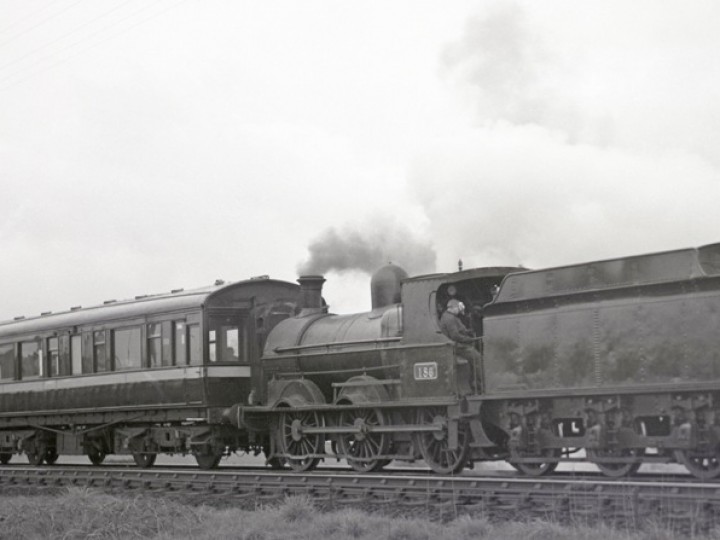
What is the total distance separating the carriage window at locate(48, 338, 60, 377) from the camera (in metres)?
22.8

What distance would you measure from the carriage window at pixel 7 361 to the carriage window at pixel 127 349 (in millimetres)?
4509

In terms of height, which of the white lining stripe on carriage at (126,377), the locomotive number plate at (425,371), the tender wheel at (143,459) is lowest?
the tender wheel at (143,459)

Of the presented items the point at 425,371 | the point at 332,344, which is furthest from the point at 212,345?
the point at 425,371

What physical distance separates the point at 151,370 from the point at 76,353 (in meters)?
3.04

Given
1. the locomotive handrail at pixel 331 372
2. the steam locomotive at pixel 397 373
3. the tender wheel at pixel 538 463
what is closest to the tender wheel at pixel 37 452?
the steam locomotive at pixel 397 373

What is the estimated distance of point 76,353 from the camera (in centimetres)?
2231

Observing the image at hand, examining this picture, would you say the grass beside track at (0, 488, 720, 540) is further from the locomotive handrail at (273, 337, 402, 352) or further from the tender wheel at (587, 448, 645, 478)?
the locomotive handrail at (273, 337, 402, 352)

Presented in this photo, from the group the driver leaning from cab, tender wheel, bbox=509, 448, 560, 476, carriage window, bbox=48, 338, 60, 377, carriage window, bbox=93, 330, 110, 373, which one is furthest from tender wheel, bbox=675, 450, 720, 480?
carriage window, bbox=48, 338, 60, 377

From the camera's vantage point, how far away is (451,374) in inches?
608

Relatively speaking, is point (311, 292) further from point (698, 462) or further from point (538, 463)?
point (698, 462)

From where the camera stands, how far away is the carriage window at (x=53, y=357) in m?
22.8

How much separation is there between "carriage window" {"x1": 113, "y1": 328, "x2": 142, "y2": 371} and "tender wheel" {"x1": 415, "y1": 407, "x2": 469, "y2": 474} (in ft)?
23.9

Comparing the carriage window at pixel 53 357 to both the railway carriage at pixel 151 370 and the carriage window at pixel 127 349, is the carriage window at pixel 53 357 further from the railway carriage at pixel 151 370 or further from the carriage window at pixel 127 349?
the carriage window at pixel 127 349

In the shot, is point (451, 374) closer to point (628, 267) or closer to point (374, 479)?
point (374, 479)
